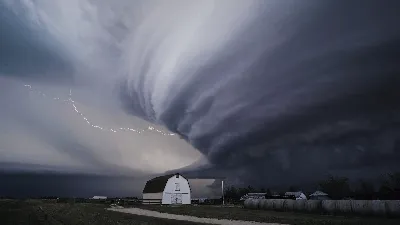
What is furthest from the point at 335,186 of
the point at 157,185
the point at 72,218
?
the point at 72,218

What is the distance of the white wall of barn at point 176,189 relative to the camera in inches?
4070

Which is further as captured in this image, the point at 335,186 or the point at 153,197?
the point at 335,186

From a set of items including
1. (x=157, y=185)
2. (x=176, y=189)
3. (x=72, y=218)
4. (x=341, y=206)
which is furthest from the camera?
(x=157, y=185)

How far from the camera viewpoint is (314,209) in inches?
1982

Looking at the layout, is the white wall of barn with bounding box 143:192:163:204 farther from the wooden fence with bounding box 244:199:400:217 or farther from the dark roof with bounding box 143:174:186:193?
the wooden fence with bounding box 244:199:400:217

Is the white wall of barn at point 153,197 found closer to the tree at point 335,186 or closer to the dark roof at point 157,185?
the dark roof at point 157,185

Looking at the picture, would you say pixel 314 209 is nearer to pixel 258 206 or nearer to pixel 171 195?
pixel 258 206

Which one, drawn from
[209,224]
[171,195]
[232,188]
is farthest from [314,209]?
[232,188]

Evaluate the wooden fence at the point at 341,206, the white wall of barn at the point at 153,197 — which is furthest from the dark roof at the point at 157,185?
the wooden fence at the point at 341,206

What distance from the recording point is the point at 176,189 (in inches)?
4122

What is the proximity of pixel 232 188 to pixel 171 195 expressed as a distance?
3528 inches

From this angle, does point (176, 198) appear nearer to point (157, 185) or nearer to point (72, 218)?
point (157, 185)

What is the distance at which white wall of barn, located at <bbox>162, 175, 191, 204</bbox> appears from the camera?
103 meters

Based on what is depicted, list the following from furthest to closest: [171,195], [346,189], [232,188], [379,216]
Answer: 1. [232,188]
2. [346,189]
3. [171,195]
4. [379,216]
